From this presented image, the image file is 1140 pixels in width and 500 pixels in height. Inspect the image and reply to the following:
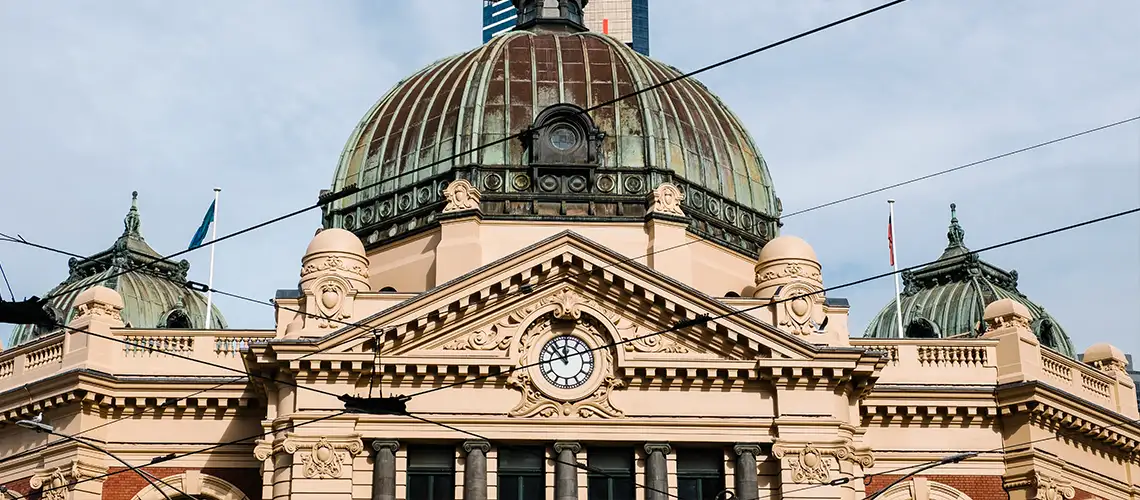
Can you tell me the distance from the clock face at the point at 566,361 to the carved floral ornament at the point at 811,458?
16.0 ft

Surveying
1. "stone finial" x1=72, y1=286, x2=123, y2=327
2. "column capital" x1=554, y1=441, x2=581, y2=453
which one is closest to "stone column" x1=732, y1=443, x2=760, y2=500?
"column capital" x1=554, y1=441, x2=581, y2=453

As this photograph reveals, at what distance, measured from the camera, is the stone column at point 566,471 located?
46844 mm

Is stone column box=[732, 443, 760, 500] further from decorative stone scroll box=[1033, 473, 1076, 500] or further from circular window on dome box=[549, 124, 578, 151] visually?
circular window on dome box=[549, 124, 578, 151]

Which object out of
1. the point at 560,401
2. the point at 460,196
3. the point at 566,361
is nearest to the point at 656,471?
the point at 560,401

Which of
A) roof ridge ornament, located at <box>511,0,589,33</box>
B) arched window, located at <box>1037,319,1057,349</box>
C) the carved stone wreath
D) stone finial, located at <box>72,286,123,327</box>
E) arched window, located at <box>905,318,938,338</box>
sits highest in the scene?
roof ridge ornament, located at <box>511,0,589,33</box>

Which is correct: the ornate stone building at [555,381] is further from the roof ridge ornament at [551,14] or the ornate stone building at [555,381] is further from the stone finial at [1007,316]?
the roof ridge ornament at [551,14]

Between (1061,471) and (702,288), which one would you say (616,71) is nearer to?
(702,288)

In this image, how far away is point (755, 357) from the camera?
1877 inches

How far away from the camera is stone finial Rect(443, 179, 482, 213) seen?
54219 millimetres

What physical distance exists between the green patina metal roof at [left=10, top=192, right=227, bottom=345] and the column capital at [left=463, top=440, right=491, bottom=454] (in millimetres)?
27559

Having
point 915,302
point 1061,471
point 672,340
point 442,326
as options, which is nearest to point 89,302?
point 442,326

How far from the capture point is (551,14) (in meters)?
66.0

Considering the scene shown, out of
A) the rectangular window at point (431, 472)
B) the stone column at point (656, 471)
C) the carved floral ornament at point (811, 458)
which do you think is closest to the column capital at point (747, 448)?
the carved floral ornament at point (811, 458)

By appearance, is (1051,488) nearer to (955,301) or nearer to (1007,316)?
(1007,316)
